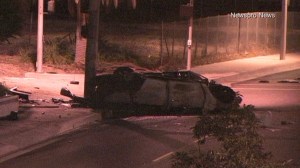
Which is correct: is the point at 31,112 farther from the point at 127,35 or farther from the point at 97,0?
the point at 127,35

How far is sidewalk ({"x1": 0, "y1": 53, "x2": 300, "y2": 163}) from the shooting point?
51.3 feet

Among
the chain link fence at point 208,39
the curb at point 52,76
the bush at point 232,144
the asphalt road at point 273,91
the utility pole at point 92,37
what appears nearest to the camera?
the bush at point 232,144

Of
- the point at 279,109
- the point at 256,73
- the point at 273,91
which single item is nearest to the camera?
the point at 279,109

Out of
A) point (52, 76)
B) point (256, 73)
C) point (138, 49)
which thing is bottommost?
point (52, 76)

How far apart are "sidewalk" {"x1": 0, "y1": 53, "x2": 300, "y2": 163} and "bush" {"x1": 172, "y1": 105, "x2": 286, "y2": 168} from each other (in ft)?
21.5

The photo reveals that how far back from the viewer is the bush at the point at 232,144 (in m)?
7.38

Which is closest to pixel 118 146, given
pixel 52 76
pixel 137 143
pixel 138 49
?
pixel 137 143

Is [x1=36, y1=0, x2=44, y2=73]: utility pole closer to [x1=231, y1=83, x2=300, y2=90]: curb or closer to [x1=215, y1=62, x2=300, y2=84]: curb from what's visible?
[x1=215, y1=62, x2=300, y2=84]: curb

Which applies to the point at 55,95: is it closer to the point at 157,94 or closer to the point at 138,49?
the point at 157,94

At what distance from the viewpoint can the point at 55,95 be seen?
23.4 meters

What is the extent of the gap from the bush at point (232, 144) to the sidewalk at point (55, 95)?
21.5 feet

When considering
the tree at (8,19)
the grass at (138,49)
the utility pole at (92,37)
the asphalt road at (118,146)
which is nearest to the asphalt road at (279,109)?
the asphalt road at (118,146)

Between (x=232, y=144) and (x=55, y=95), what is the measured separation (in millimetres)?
16275

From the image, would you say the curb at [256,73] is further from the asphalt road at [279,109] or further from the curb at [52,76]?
the curb at [52,76]
